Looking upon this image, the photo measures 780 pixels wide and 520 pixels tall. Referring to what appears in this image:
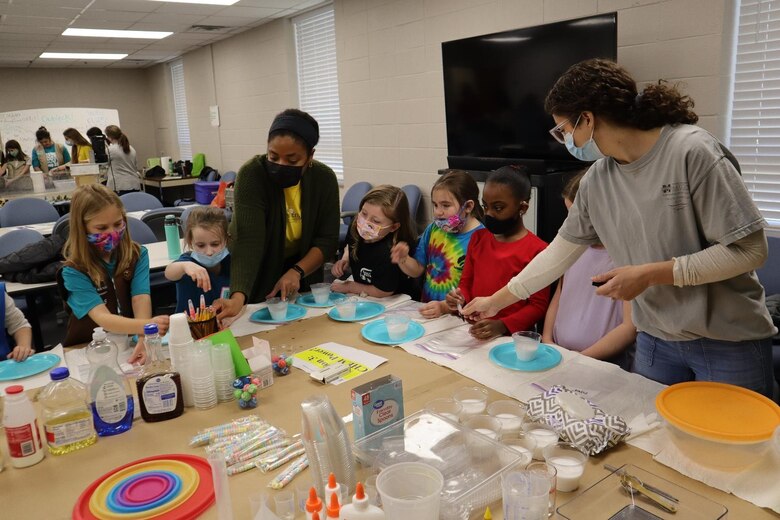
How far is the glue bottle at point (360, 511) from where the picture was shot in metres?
0.90

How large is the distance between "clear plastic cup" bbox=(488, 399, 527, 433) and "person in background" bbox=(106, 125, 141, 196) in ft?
28.8

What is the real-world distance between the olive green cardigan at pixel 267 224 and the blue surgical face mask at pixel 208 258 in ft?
0.31

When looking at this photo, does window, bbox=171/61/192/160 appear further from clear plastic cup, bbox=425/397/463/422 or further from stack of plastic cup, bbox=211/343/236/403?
clear plastic cup, bbox=425/397/463/422

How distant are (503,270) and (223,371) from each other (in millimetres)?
1184

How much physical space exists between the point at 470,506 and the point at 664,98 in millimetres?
1161

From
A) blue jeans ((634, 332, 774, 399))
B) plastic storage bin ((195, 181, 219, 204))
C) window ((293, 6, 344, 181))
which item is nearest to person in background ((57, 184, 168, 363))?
Result: blue jeans ((634, 332, 774, 399))

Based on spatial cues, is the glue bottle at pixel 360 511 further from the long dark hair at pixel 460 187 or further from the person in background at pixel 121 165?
the person in background at pixel 121 165

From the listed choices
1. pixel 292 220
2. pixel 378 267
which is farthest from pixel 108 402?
pixel 378 267

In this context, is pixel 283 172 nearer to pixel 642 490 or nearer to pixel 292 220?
pixel 292 220

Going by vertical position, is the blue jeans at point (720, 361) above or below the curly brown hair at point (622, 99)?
below

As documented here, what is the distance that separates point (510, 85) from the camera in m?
4.21

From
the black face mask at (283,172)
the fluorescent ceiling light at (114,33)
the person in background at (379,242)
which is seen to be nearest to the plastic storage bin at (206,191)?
the fluorescent ceiling light at (114,33)

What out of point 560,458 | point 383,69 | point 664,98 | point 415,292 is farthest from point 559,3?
point 560,458

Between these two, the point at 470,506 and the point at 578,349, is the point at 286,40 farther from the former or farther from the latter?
the point at 470,506
